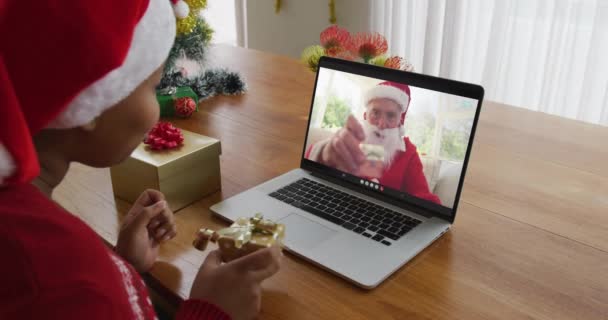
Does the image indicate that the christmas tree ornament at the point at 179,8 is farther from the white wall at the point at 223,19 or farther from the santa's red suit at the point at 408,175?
the white wall at the point at 223,19

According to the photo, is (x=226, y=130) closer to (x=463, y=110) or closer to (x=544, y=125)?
(x=463, y=110)

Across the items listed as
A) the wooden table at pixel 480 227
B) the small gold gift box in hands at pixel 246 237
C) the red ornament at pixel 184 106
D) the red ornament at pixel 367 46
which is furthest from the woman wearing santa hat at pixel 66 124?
the red ornament at pixel 184 106

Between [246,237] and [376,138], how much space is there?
33 centimetres

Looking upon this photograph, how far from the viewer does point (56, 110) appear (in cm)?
53

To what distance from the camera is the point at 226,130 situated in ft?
4.39

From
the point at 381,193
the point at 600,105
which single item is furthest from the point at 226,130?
the point at 600,105

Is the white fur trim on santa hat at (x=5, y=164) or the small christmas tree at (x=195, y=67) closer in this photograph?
the white fur trim on santa hat at (x=5, y=164)

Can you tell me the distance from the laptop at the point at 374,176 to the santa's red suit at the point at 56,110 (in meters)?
0.36

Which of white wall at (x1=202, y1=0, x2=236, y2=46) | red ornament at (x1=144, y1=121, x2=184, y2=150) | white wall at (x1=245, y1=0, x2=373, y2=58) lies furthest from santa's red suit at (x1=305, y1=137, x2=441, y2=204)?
white wall at (x1=202, y1=0, x2=236, y2=46)

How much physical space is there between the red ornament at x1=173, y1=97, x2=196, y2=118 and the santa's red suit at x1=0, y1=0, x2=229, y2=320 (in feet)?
2.65

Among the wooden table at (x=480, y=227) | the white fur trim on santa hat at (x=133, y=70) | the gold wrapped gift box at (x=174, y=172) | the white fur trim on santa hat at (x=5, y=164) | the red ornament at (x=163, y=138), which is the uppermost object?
the white fur trim on santa hat at (x=133, y=70)

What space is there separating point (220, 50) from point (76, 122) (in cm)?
148

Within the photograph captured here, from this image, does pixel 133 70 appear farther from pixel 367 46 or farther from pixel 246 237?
pixel 367 46

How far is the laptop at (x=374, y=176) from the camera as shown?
857 millimetres
